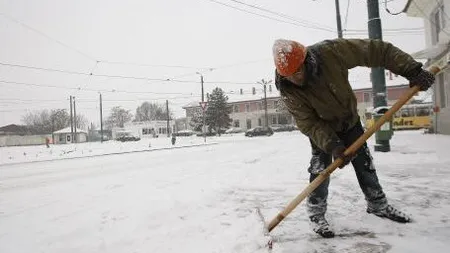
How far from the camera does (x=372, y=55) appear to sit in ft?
10.00

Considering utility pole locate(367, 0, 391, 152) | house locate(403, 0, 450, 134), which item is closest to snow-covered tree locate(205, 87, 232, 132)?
house locate(403, 0, 450, 134)

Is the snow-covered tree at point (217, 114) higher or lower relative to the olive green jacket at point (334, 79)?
higher

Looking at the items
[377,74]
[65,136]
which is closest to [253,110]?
[65,136]

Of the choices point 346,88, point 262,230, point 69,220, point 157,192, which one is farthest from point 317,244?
point 157,192

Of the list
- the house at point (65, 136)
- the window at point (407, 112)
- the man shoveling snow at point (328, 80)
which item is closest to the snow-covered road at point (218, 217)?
the man shoveling snow at point (328, 80)

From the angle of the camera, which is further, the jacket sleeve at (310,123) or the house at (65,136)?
the house at (65,136)

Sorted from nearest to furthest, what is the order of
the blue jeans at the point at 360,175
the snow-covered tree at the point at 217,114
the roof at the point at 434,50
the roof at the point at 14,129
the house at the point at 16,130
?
the blue jeans at the point at 360,175, the roof at the point at 434,50, the snow-covered tree at the point at 217,114, the house at the point at 16,130, the roof at the point at 14,129

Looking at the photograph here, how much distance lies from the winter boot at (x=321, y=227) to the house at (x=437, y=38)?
14.2 m

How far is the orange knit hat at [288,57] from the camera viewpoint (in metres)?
2.80

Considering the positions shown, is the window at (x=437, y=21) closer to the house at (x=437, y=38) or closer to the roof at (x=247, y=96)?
the house at (x=437, y=38)

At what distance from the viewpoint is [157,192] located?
556 cm

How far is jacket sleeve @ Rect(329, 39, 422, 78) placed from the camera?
302cm

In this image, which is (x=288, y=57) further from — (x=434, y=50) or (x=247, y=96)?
(x=247, y=96)

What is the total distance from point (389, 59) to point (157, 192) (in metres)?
3.75
